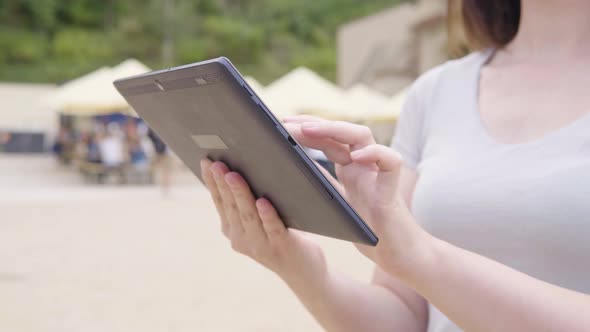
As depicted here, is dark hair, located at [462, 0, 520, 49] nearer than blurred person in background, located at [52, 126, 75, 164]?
Yes

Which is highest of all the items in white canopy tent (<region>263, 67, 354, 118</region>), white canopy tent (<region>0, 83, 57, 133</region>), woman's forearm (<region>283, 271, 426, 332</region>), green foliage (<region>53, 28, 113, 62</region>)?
woman's forearm (<region>283, 271, 426, 332</region>)

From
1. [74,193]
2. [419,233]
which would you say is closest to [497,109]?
[419,233]

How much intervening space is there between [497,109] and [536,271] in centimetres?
34

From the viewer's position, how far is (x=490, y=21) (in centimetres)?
162

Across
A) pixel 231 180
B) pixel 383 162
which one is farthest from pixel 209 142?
pixel 383 162

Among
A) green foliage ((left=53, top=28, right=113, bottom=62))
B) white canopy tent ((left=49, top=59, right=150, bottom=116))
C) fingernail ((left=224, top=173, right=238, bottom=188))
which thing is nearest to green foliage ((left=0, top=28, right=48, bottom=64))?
green foliage ((left=53, top=28, right=113, bottom=62))

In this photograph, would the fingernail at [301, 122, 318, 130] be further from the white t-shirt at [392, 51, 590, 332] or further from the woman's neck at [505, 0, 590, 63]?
the woman's neck at [505, 0, 590, 63]

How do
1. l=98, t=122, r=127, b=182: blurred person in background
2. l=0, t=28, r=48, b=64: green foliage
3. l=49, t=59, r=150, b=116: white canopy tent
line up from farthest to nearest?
l=0, t=28, r=48, b=64: green foliage → l=49, t=59, r=150, b=116: white canopy tent → l=98, t=122, r=127, b=182: blurred person in background

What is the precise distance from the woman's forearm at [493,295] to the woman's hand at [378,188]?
0.08 feet

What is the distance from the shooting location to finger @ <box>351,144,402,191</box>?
98 cm

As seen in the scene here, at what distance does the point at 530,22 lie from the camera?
147 cm

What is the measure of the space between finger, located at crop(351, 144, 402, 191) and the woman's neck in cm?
59

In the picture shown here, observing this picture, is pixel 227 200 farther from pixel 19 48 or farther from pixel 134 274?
pixel 19 48

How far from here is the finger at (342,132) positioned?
3.28ft
